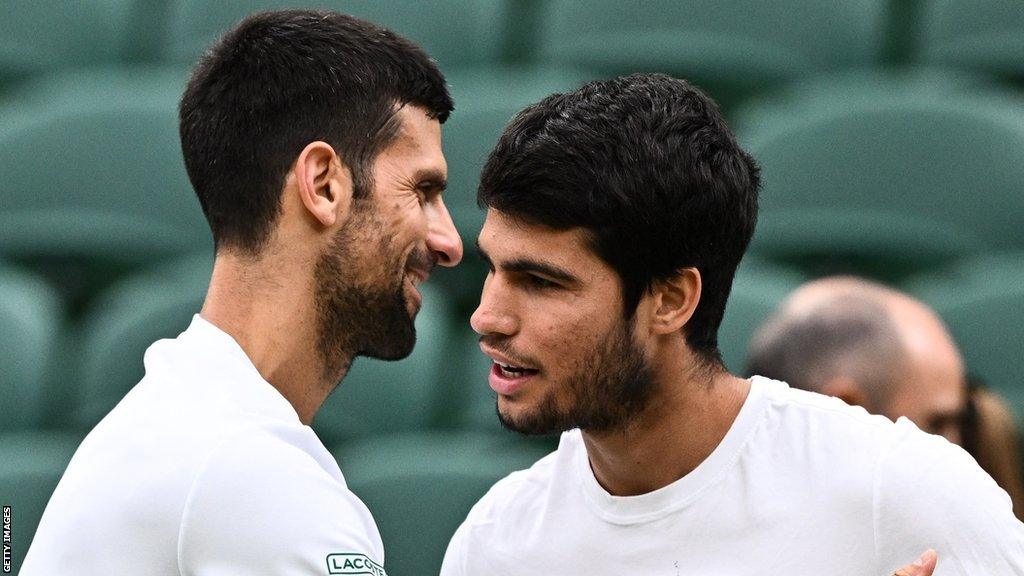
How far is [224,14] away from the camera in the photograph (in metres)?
4.20

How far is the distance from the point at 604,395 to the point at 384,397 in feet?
4.76

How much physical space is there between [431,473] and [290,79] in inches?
50.8

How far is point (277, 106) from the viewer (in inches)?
76.0

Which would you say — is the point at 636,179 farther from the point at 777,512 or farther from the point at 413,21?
the point at 413,21

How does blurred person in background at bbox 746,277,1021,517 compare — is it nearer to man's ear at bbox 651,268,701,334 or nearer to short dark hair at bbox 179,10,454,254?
man's ear at bbox 651,268,701,334

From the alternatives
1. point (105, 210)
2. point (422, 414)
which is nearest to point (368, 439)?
point (422, 414)

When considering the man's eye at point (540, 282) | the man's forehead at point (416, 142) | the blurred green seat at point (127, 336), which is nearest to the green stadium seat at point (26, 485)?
the blurred green seat at point (127, 336)

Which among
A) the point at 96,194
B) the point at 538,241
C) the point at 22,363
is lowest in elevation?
the point at 22,363

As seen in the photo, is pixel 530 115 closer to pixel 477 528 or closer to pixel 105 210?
pixel 477 528

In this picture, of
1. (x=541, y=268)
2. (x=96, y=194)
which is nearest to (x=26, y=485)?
(x=96, y=194)

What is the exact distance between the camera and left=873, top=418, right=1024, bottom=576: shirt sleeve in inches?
67.1

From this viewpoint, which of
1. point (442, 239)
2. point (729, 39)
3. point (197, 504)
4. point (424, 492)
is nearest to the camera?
point (197, 504)

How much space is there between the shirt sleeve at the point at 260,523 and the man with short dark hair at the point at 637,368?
1.29 feet

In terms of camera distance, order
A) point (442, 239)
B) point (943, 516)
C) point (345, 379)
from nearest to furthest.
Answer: point (943, 516) < point (442, 239) < point (345, 379)
